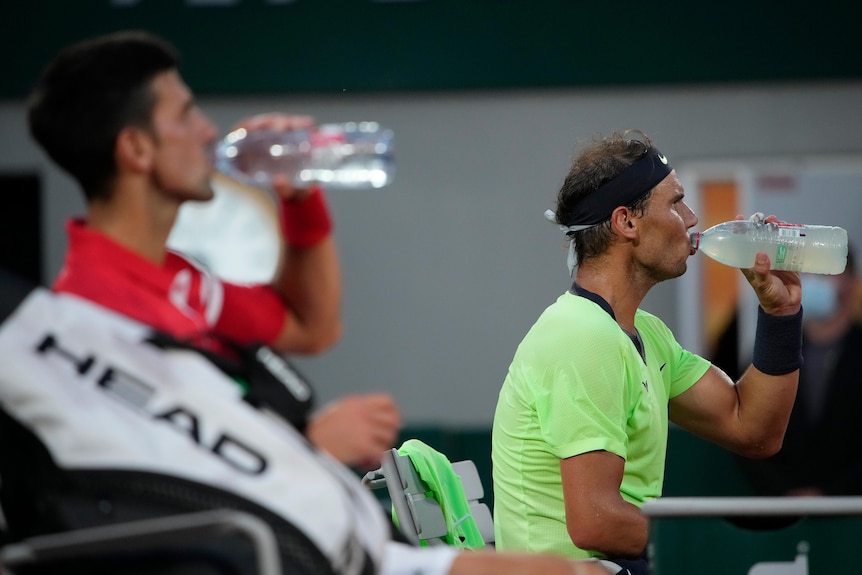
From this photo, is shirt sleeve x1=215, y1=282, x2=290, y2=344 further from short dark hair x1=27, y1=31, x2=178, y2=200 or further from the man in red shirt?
short dark hair x1=27, y1=31, x2=178, y2=200

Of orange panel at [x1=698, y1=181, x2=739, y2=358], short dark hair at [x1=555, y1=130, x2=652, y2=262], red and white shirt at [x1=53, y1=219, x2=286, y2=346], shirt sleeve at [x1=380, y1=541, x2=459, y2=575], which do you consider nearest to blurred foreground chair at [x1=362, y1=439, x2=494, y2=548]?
short dark hair at [x1=555, y1=130, x2=652, y2=262]

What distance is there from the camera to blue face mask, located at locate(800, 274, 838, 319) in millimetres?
6332

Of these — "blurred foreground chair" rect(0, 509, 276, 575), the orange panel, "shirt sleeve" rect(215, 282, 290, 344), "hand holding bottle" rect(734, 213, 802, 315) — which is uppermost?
"shirt sleeve" rect(215, 282, 290, 344)

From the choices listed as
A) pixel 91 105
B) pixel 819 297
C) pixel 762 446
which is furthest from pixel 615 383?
pixel 819 297

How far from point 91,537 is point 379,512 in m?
0.52

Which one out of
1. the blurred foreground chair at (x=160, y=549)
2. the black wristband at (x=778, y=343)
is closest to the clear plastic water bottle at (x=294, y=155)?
the blurred foreground chair at (x=160, y=549)

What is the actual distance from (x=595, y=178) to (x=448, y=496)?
0.87 meters

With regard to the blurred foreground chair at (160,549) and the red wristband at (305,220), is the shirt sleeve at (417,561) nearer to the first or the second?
the blurred foreground chair at (160,549)

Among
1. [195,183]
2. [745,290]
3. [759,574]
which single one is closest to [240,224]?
[745,290]

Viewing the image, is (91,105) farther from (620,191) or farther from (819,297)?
(819,297)

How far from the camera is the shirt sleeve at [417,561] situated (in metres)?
Answer: 2.29

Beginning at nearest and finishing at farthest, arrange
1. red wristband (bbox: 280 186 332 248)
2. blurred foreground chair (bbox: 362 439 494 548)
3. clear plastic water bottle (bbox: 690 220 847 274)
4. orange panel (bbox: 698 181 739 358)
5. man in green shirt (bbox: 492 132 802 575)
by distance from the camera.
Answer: red wristband (bbox: 280 186 332 248) < man in green shirt (bbox: 492 132 802 575) < blurred foreground chair (bbox: 362 439 494 548) < clear plastic water bottle (bbox: 690 220 847 274) < orange panel (bbox: 698 181 739 358)

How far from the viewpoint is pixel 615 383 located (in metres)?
3.08

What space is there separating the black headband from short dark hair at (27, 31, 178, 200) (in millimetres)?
1388
